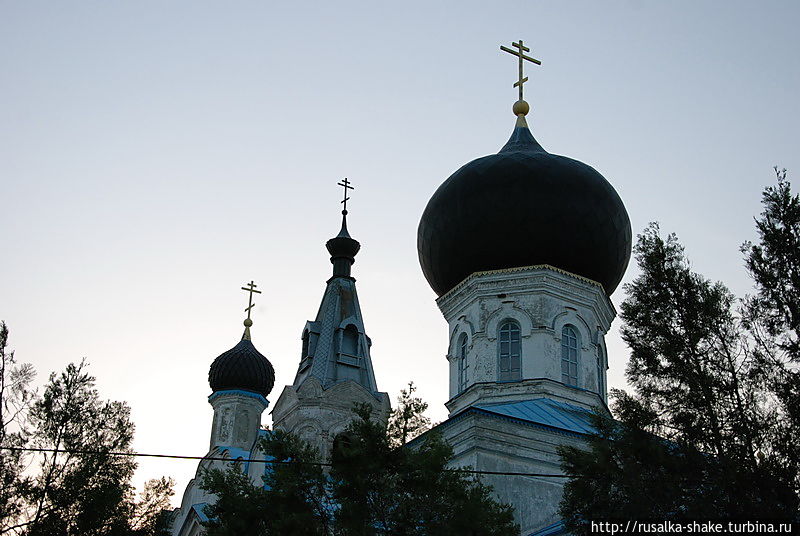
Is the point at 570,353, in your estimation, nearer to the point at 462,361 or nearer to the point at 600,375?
the point at 600,375

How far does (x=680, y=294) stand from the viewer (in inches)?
372

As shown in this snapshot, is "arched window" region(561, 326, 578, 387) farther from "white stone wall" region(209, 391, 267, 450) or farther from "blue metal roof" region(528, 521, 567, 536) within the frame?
"white stone wall" region(209, 391, 267, 450)

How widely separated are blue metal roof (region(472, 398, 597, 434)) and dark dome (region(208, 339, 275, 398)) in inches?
320

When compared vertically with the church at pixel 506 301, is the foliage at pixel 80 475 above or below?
→ below

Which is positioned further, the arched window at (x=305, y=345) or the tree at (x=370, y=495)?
the arched window at (x=305, y=345)

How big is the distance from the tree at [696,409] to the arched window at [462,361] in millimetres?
7208

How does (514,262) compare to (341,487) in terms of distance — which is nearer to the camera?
(341,487)

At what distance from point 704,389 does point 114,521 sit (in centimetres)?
672

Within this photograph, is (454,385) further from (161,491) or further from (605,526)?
(605,526)

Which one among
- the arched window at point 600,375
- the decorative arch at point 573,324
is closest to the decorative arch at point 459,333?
the decorative arch at point 573,324

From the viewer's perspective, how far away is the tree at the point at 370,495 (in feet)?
32.0

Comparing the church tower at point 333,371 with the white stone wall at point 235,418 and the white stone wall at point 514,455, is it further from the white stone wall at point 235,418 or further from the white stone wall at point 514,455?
the white stone wall at point 235,418

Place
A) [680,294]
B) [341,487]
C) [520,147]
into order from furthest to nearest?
[520,147], [341,487], [680,294]

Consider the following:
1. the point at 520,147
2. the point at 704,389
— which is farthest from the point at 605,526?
the point at 520,147
